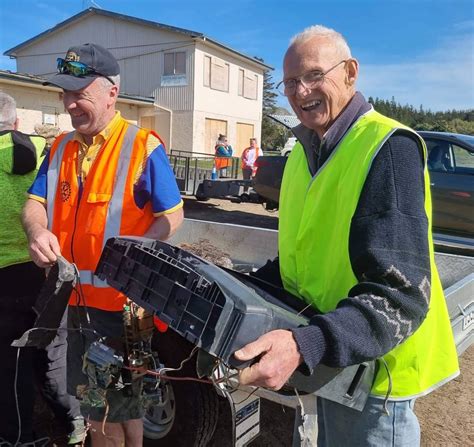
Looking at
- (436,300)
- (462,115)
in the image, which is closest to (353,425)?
(436,300)

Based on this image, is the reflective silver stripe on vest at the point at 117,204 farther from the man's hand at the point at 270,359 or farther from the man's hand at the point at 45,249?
the man's hand at the point at 270,359

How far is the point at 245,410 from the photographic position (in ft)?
6.66

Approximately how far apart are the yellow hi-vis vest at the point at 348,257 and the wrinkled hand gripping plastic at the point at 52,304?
1002mm

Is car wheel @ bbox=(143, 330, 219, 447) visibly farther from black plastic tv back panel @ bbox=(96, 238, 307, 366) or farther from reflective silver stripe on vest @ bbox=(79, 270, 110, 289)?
black plastic tv back panel @ bbox=(96, 238, 307, 366)

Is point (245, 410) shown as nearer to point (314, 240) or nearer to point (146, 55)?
point (314, 240)

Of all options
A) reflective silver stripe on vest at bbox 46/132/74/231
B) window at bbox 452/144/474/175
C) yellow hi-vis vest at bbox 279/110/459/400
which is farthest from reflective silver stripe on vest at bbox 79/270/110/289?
window at bbox 452/144/474/175

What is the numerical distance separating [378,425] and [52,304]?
1389 millimetres

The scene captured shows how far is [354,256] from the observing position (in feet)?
4.31

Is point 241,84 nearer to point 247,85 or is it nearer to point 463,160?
point 247,85

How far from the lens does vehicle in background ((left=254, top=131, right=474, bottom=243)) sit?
8109mm

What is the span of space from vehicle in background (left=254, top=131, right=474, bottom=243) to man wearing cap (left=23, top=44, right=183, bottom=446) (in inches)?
275

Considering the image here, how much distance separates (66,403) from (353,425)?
88.0 inches

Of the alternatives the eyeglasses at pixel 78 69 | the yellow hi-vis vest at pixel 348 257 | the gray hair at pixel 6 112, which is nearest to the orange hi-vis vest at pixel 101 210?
the eyeglasses at pixel 78 69

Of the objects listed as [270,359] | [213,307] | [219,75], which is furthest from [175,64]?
[270,359]
